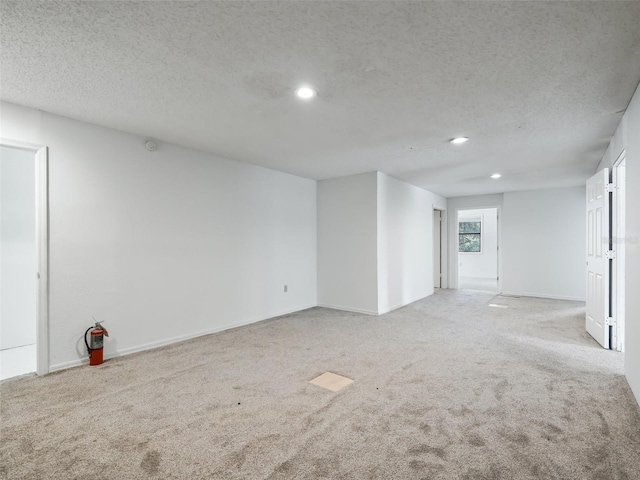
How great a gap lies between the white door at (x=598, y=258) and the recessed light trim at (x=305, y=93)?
3.47 metres

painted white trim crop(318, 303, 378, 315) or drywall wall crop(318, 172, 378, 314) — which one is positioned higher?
drywall wall crop(318, 172, 378, 314)

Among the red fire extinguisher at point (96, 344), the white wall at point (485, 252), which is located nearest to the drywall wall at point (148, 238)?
the red fire extinguisher at point (96, 344)

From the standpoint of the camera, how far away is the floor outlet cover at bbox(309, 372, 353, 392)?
101 inches

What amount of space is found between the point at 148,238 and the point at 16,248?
167 centimetres

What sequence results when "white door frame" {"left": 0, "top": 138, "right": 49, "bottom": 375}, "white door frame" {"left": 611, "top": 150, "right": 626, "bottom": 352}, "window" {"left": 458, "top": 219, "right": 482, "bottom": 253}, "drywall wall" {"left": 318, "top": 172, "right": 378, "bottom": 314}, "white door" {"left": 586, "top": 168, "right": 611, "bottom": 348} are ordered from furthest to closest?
"window" {"left": 458, "top": 219, "right": 482, "bottom": 253}, "drywall wall" {"left": 318, "top": 172, "right": 378, "bottom": 314}, "white door" {"left": 586, "top": 168, "right": 611, "bottom": 348}, "white door frame" {"left": 611, "top": 150, "right": 626, "bottom": 352}, "white door frame" {"left": 0, "top": 138, "right": 49, "bottom": 375}

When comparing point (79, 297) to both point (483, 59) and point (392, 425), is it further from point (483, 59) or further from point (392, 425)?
point (483, 59)

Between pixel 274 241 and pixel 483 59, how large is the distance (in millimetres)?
3761

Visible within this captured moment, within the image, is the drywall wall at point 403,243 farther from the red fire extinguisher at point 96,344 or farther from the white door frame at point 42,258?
the white door frame at point 42,258

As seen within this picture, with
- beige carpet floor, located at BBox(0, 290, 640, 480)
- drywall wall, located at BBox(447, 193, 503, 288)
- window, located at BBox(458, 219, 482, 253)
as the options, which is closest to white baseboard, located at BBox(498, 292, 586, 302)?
drywall wall, located at BBox(447, 193, 503, 288)

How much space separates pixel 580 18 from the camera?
160cm

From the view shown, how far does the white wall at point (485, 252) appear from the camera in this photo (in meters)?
9.93

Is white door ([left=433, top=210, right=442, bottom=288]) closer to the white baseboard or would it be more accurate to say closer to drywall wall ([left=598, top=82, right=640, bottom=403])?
the white baseboard

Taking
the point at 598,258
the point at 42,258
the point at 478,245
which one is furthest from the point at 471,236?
the point at 42,258

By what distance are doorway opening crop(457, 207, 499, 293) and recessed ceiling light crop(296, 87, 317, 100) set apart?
8.60 metres
